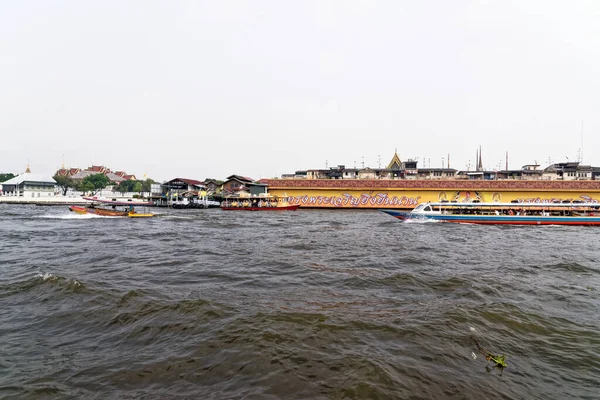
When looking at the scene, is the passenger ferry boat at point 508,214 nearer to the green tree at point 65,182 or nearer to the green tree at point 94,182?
the green tree at point 94,182

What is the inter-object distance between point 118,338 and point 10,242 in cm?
1369

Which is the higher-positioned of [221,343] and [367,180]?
[367,180]

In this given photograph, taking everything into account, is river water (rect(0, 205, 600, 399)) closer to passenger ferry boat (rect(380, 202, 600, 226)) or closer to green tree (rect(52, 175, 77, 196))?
passenger ferry boat (rect(380, 202, 600, 226))

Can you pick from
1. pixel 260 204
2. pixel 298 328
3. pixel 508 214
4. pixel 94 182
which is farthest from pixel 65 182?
pixel 298 328

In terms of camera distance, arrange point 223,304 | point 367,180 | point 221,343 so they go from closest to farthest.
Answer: point 221,343 → point 223,304 → point 367,180

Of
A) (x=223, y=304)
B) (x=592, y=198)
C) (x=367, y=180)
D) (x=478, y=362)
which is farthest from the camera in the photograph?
(x=367, y=180)

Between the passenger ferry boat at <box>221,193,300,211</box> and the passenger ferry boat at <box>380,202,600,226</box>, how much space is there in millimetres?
18525

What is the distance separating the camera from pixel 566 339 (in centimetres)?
467

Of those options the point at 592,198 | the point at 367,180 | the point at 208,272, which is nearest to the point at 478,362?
the point at 208,272

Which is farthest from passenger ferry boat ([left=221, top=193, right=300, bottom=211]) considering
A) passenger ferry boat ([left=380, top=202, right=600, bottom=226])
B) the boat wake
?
the boat wake

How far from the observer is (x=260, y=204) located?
145 ft

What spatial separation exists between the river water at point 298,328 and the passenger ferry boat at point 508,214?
14.5 m

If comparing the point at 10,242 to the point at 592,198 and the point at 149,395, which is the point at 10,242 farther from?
the point at 592,198

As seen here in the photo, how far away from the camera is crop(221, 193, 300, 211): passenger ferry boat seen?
134 ft
